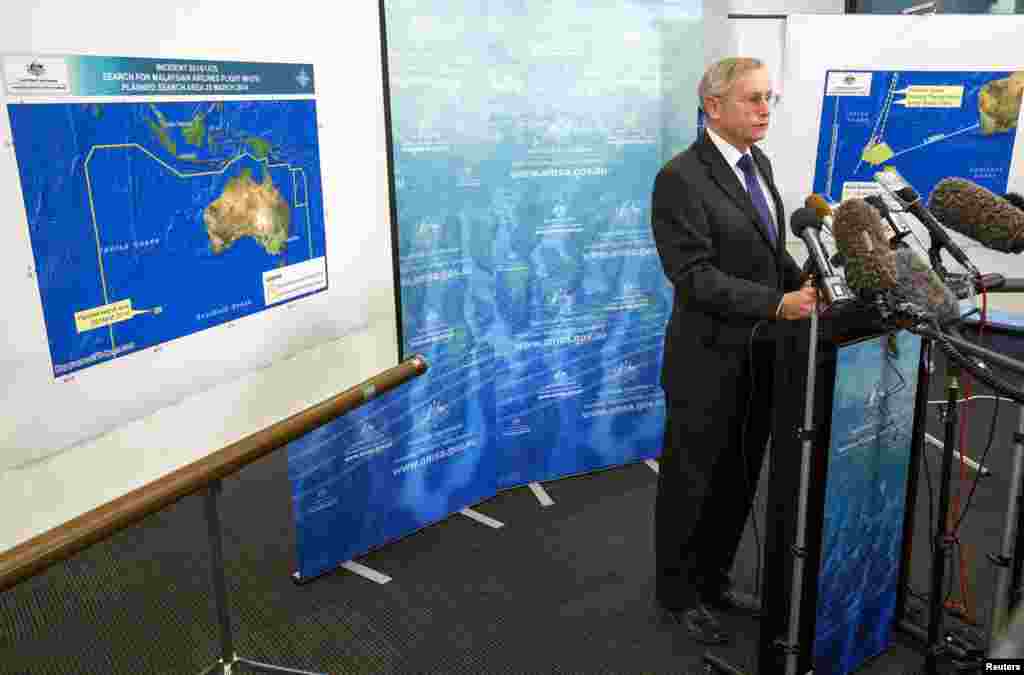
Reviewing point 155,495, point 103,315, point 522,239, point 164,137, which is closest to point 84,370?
point 103,315

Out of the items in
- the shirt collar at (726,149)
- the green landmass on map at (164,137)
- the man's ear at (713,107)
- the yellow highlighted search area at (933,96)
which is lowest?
the shirt collar at (726,149)

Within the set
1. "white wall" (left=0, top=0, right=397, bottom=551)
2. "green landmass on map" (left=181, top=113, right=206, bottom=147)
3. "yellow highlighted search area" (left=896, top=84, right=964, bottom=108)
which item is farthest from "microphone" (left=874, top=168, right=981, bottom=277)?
"yellow highlighted search area" (left=896, top=84, right=964, bottom=108)

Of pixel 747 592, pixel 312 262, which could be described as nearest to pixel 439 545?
pixel 747 592

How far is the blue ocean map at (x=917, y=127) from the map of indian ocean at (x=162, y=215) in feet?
9.85

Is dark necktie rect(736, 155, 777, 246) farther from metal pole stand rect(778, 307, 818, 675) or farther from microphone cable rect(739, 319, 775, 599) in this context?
metal pole stand rect(778, 307, 818, 675)

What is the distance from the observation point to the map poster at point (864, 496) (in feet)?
6.90

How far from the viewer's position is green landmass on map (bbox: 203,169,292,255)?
2.04 metres

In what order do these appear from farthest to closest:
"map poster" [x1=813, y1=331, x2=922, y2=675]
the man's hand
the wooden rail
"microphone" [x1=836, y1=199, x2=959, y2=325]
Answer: "map poster" [x1=813, y1=331, x2=922, y2=675] < the man's hand < "microphone" [x1=836, y1=199, x2=959, y2=325] < the wooden rail

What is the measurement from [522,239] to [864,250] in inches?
67.7

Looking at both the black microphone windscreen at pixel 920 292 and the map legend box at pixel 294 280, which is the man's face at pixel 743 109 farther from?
the map legend box at pixel 294 280

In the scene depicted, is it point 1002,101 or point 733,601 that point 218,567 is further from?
point 1002,101

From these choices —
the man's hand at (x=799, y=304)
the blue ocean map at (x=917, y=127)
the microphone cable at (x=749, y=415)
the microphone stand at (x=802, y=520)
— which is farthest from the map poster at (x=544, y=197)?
the microphone stand at (x=802, y=520)

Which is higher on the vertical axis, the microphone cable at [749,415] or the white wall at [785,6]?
the white wall at [785,6]

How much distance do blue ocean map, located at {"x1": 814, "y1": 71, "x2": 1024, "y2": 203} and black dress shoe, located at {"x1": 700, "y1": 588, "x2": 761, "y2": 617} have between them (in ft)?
7.58
